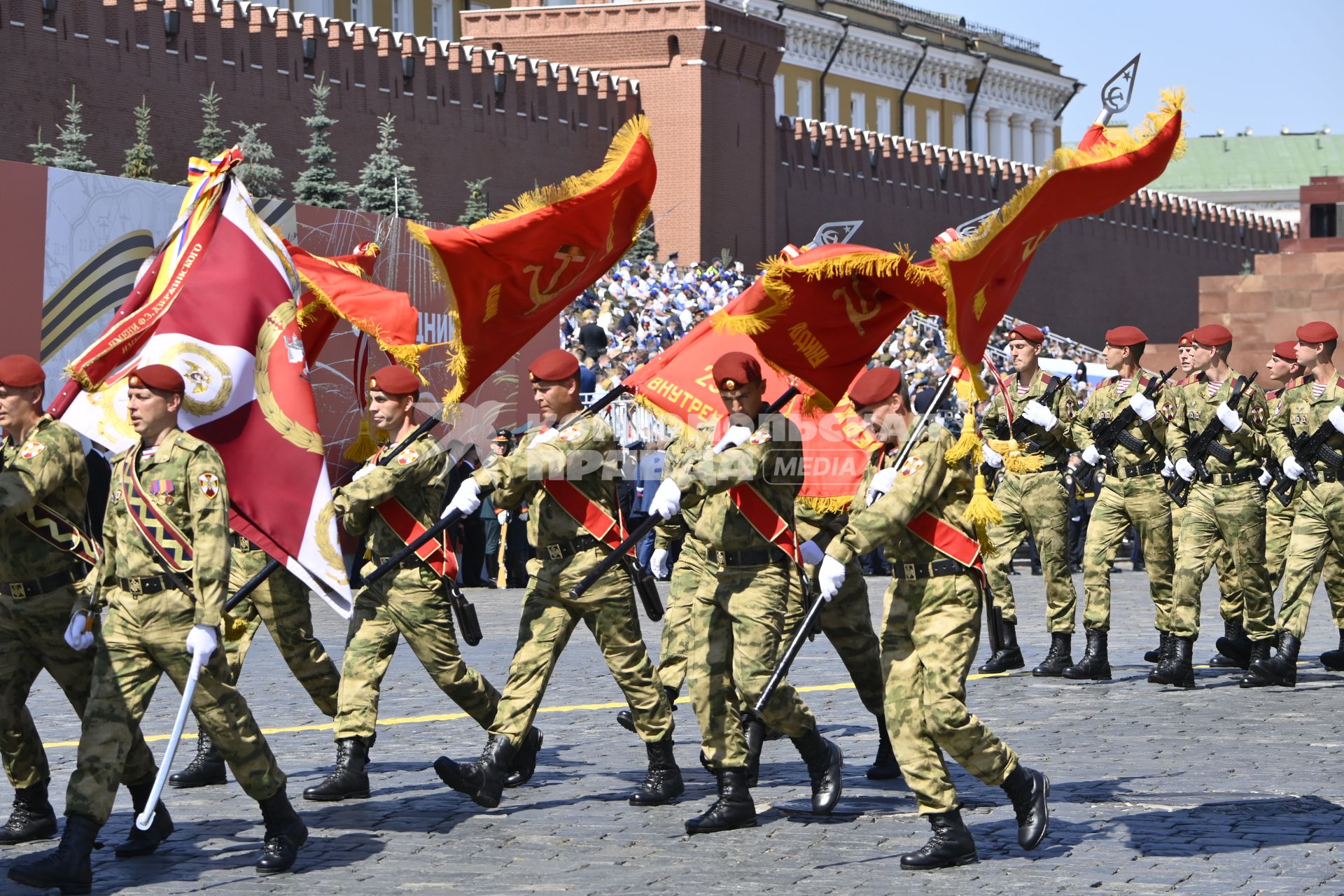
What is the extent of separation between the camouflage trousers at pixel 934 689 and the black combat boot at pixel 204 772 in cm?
300

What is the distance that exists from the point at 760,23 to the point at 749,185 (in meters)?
3.66

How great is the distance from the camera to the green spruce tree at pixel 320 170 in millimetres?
34156

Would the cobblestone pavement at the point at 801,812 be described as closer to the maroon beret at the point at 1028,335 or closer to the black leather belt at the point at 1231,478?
the black leather belt at the point at 1231,478

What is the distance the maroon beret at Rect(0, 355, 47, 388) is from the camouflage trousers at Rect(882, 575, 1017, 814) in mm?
3259

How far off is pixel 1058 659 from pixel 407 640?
4.81m

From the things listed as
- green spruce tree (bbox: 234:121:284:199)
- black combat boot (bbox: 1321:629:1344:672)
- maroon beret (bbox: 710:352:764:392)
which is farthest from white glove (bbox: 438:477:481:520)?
green spruce tree (bbox: 234:121:284:199)

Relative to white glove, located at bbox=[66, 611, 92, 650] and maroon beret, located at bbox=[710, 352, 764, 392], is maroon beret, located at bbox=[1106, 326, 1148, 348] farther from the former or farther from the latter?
white glove, located at bbox=[66, 611, 92, 650]

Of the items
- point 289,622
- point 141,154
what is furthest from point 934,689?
point 141,154

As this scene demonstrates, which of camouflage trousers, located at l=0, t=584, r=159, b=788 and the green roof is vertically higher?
the green roof

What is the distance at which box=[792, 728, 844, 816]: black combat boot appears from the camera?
820cm

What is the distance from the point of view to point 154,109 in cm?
3400

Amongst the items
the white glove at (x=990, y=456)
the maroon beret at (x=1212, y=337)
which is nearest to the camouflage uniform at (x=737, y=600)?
the white glove at (x=990, y=456)

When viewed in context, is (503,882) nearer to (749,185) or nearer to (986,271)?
(986,271)

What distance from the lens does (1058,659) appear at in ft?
40.2
